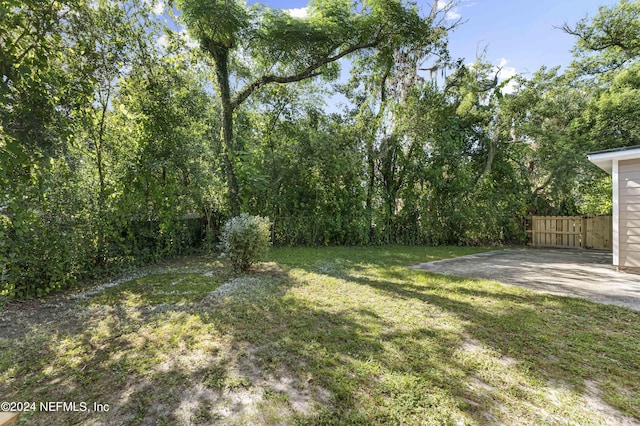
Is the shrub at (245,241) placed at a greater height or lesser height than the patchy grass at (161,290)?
greater

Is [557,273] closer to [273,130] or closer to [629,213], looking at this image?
[629,213]

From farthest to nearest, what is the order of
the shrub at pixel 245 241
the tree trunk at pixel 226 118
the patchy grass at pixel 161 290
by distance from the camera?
the tree trunk at pixel 226 118 < the shrub at pixel 245 241 < the patchy grass at pixel 161 290

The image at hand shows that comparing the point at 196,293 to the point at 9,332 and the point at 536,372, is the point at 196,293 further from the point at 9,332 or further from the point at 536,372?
the point at 536,372

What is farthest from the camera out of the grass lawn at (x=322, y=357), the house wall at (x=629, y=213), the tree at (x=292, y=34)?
the tree at (x=292, y=34)

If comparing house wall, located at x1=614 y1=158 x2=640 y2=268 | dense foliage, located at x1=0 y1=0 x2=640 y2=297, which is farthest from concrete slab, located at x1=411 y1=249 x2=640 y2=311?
dense foliage, located at x1=0 y1=0 x2=640 y2=297

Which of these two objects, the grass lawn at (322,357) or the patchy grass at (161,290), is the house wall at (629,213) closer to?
the grass lawn at (322,357)

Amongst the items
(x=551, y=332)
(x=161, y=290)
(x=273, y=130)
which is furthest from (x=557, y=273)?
(x=273, y=130)

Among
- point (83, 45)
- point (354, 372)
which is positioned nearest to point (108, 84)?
point (83, 45)

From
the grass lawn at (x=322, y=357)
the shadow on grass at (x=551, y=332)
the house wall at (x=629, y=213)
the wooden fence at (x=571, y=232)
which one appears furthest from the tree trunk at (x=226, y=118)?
the wooden fence at (x=571, y=232)

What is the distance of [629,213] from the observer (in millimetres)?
5148

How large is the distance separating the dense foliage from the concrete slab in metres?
2.91

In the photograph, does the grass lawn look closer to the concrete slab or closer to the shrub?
the concrete slab

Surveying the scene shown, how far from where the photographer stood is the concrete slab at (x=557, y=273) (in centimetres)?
406

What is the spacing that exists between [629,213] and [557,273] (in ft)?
5.44
